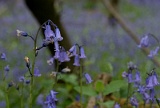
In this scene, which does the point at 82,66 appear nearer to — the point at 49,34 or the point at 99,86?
the point at 99,86

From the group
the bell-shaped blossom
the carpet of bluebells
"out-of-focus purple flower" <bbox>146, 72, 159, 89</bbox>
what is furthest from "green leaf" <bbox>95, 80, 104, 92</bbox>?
the bell-shaped blossom

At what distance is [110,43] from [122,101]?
614 cm

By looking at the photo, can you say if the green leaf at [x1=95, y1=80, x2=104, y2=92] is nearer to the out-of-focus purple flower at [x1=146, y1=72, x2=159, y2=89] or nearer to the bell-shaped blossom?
the out-of-focus purple flower at [x1=146, y1=72, x2=159, y2=89]

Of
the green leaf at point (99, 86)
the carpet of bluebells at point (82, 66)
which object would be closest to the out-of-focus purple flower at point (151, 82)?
the carpet of bluebells at point (82, 66)

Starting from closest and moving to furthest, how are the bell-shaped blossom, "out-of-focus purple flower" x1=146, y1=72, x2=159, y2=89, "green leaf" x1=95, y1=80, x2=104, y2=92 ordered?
the bell-shaped blossom
"out-of-focus purple flower" x1=146, y1=72, x2=159, y2=89
"green leaf" x1=95, y1=80, x2=104, y2=92

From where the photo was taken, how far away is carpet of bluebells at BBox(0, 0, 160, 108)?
5.69ft

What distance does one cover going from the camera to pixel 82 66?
101 inches

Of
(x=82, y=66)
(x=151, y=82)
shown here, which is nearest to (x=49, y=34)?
(x=151, y=82)

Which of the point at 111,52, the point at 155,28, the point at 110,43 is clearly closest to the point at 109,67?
the point at 111,52

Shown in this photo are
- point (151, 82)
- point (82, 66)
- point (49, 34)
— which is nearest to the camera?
point (49, 34)

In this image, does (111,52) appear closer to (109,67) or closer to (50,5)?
(50,5)

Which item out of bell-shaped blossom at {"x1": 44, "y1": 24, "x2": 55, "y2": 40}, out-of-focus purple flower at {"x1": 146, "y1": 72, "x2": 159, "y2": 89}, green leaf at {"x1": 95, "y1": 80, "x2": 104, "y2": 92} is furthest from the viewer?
green leaf at {"x1": 95, "y1": 80, "x2": 104, "y2": 92}

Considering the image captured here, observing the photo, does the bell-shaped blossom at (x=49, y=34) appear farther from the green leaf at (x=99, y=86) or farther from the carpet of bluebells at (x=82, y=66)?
the green leaf at (x=99, y=86)

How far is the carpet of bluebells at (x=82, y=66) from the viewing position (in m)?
1.73
